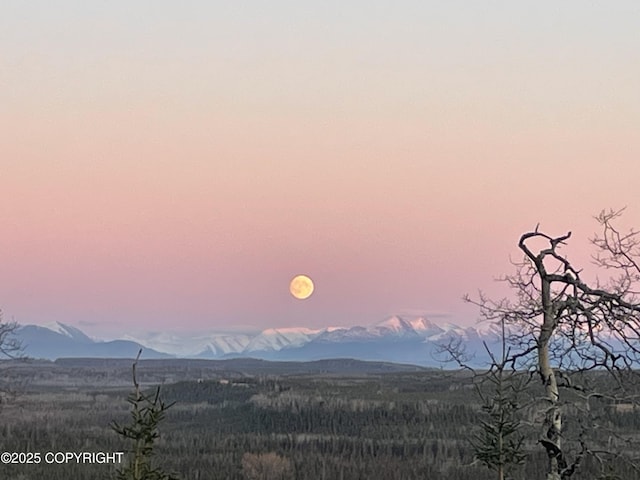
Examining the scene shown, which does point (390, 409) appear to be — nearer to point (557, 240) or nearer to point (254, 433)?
point (254, 433)

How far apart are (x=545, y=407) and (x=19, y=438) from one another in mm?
41190

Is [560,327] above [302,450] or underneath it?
above

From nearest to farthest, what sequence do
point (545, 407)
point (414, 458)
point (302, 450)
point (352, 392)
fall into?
point (545, 407) < point (414, 458) < point (302, 450) < point (352, 392)

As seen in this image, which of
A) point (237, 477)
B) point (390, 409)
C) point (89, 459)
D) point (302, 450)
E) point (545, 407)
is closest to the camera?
point (545, 407)

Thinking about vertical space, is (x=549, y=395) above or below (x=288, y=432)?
above

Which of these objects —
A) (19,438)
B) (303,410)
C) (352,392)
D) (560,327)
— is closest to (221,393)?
(352,392)

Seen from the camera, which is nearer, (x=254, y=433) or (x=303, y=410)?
(x=254, y=433)

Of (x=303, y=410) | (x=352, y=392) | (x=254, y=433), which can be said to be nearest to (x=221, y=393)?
(x=352, y=392)

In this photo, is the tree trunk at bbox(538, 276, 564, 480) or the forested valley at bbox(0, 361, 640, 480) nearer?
the tree trunk at bbox(538, 276, 564, 480)

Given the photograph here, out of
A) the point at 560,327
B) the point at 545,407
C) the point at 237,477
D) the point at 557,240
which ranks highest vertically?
the point at 557,240

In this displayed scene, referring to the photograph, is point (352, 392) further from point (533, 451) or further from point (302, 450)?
point (533, 451)

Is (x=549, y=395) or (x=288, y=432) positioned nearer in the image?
(x=549, y=395)

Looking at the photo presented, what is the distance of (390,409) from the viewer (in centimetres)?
5666

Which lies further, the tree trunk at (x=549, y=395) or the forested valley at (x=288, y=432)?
the forested valley at (x=288, y=432)
